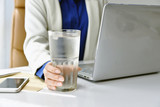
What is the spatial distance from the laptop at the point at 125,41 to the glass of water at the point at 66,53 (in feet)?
0.24

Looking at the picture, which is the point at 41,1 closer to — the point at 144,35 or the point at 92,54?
the point at 92,54

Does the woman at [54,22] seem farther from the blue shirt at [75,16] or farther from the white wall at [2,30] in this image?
the white wall at [2,30]

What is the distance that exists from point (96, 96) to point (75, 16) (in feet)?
2.37

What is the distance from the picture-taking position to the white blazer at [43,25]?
91 centimetres

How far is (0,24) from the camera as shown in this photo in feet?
6.36

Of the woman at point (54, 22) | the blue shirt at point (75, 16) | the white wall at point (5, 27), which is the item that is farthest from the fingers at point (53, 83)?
the white wall at point (5, 27)

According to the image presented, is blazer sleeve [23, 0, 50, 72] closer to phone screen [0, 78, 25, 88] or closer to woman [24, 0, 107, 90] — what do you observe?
woman [24, 0, 107, 90]

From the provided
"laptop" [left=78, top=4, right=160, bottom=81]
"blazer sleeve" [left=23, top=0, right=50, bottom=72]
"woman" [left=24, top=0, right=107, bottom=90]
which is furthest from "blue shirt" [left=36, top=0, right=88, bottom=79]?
"laptop" [left=78, top=4, right=160, bottom=81]

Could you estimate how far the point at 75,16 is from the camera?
4.12ft

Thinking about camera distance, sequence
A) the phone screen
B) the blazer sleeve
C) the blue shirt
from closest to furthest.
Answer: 1. the phone screen
2. the blazer sleeve
3. the blue shirt

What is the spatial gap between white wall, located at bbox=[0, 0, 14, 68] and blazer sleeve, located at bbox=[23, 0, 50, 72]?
2.80ft

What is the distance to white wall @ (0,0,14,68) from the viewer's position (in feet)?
6.36

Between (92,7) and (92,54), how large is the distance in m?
0.29

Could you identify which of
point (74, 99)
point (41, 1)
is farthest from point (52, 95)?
point (41, 1)
